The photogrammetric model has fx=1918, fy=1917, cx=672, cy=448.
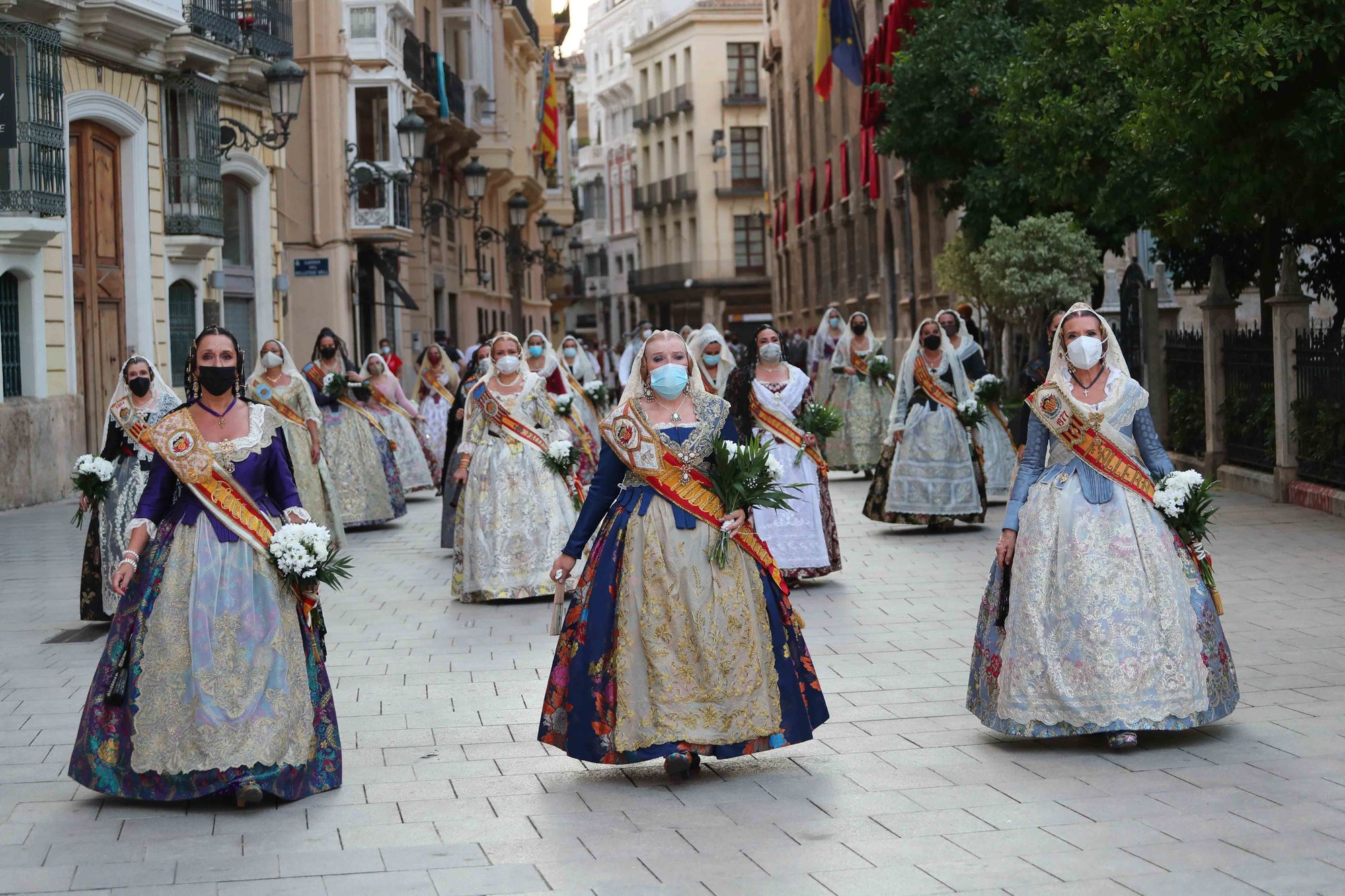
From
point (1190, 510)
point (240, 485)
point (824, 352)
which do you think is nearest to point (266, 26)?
point (824, 352)

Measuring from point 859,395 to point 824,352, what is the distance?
3240mm

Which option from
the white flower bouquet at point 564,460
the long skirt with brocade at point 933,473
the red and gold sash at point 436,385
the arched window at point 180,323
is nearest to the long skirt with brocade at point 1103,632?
the white flower bouquet at point 564,460

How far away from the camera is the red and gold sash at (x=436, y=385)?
70.8 ft

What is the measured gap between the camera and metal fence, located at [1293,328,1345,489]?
49.7 ft

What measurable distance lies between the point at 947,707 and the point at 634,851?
2595mm

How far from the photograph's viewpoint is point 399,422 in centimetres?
1969

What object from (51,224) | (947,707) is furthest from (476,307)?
(947,707)

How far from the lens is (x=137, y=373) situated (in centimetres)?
1066

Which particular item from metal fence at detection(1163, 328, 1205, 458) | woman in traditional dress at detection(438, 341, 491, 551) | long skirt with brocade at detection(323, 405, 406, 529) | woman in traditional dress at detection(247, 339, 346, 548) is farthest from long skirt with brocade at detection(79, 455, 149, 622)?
metal fence at detection(1163, 328, 1205, 458)

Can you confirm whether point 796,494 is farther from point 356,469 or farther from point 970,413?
point 356,469

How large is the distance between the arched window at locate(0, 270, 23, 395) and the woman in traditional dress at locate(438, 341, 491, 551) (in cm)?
574

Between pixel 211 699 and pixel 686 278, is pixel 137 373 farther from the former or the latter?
pixel 686 278

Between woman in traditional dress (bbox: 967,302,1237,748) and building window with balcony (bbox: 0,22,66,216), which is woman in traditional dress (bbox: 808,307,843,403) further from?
woman in traditional dress (bbox: 967,302,1237,748)

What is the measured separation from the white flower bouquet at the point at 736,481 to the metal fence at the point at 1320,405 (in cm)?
926
